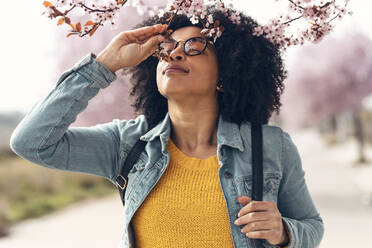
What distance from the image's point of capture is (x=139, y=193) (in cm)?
190

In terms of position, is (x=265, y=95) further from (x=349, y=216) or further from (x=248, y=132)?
(x=349, y=216)

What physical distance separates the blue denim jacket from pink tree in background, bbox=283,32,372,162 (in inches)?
604

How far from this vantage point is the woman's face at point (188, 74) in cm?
194

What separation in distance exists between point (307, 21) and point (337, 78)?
15.9 meters

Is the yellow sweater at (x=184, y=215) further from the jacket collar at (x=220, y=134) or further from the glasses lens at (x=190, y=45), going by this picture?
the glasses lens at (x=190, y=45)

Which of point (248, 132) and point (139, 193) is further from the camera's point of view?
point (248, 132)

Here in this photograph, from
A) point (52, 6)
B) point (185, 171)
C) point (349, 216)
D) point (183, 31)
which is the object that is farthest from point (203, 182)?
point (349, 216)

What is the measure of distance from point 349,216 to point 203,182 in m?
7.19

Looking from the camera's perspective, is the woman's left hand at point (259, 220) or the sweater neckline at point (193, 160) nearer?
Result: the woman's left hand at point (259, 220)

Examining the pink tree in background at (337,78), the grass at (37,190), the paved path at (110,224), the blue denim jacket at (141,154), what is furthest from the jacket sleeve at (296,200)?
the pink tree in background at (337,78)

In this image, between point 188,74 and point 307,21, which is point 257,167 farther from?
point 307,21

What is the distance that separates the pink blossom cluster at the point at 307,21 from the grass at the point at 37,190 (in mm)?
7697

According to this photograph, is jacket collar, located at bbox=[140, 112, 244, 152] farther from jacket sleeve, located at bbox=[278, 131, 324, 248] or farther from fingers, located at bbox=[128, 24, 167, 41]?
fingers, located at bbox=[128, 24, 167, 41]

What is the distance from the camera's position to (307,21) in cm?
161
